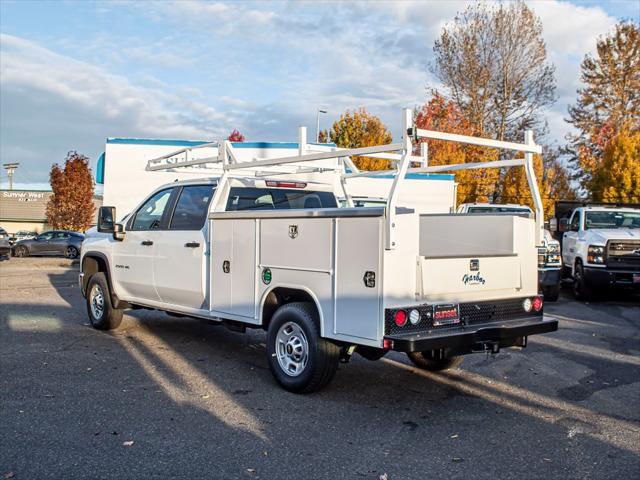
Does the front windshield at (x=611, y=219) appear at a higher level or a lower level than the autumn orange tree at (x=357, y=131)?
lower

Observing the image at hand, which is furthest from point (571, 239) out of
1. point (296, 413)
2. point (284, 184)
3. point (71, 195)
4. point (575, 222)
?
point (71, 195)

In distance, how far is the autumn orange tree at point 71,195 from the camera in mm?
41875

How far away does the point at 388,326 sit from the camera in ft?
17.3

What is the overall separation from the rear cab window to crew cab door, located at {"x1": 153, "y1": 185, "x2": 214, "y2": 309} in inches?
12.1

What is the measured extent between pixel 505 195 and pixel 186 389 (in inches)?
932

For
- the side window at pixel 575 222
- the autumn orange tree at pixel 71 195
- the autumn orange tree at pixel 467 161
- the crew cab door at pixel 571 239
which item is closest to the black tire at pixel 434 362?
the crew cab door at pixel 571 239

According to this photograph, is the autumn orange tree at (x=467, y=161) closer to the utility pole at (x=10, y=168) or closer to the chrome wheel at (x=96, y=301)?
the chrome wheel at (x=96, y=301)

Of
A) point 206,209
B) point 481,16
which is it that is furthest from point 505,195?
point 206,209

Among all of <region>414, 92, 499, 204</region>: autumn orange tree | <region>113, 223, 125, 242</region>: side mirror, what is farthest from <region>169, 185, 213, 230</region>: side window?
<region>414, 92, 499, 204</region>: autumn orange tree

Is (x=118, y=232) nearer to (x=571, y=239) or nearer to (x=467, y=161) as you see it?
(x=571, y=239)

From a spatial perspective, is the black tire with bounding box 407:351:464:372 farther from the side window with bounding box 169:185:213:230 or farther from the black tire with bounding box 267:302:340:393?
the side window with bounding box 169:185:213:230

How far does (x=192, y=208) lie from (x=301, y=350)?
8.10 feet

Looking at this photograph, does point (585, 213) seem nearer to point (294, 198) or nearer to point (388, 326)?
point (294, 198)

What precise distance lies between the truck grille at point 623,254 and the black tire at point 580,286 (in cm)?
67
